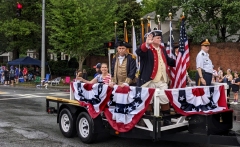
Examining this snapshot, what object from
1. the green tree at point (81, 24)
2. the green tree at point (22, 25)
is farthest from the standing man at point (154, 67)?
the green tree at point (22, 25)

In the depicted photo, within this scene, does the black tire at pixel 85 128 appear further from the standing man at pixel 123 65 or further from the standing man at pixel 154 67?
the standing man at pixel 154 67

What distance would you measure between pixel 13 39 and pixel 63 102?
30916mm

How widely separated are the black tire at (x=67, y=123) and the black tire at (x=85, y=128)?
22cm

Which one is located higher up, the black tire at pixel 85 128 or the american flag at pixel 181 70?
the american flag at pixel 181 70

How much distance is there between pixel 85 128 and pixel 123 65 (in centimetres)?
161

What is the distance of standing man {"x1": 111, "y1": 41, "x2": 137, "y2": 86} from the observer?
762cm

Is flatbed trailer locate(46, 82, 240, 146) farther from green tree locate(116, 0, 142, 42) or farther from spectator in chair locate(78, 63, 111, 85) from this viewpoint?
green tree locate(116, 0, 142, 42)

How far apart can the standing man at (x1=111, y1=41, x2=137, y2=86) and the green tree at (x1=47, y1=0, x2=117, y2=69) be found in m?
19.8

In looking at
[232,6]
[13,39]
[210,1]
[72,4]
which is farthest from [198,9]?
[13,39]

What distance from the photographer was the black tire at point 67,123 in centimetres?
801

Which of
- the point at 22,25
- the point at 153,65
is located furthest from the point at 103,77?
the point at 22,25

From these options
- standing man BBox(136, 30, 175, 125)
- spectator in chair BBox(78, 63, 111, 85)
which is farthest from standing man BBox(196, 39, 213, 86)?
spectator in chair BBox(78, 63, 111, 85)

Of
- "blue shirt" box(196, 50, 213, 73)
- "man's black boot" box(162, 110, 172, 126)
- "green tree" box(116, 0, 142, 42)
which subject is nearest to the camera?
"man's black boot" box(162, 110, 172, 126)

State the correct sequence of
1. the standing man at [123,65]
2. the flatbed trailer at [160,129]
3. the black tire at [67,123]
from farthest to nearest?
1. the black tire at [67,123]
2. the standing man at [123,65]
3. the flatbed trailer at [160,129]
